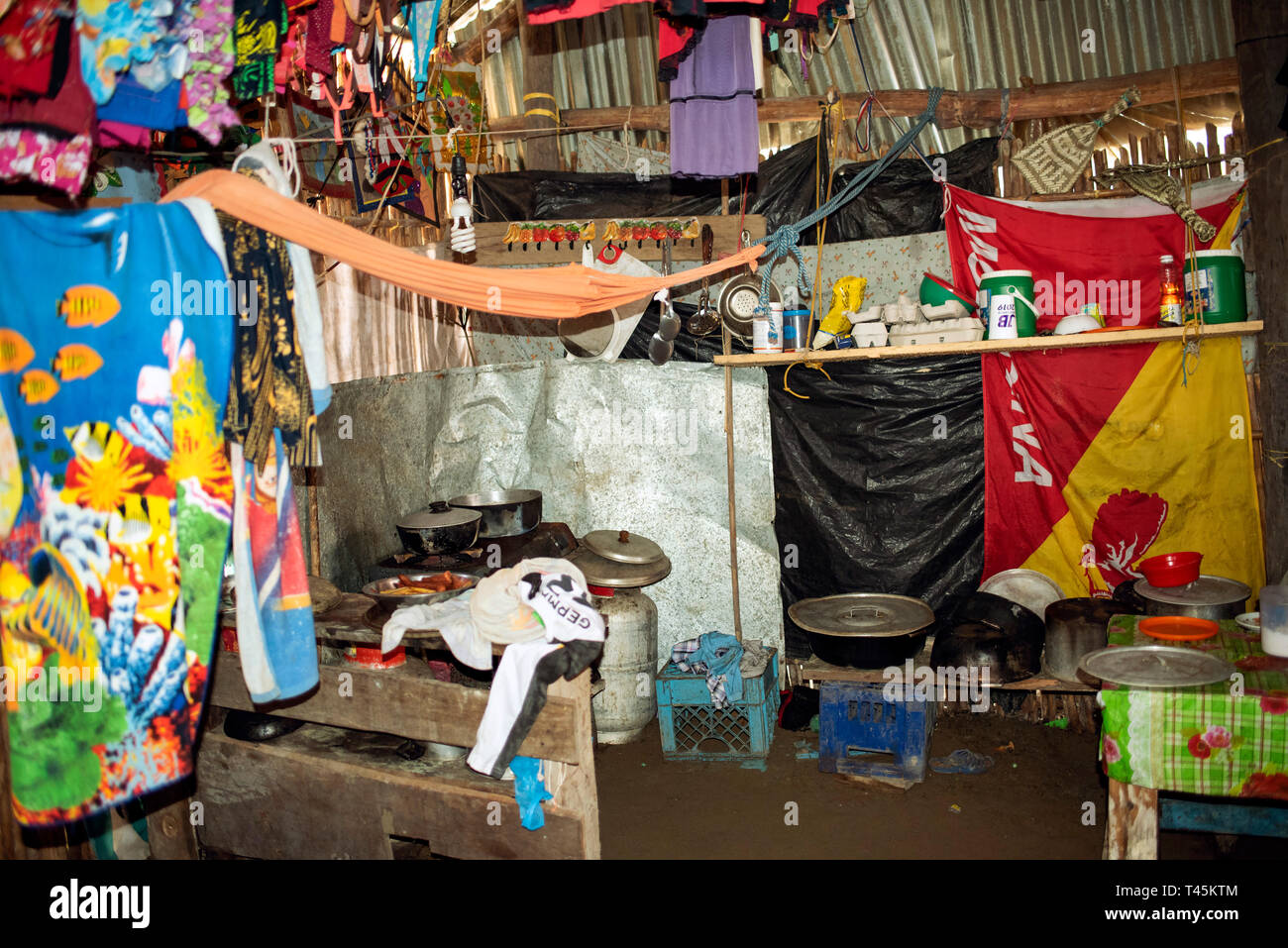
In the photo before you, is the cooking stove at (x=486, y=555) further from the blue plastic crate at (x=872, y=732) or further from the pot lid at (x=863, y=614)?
the blue plastic crate at (x=872, y=732)

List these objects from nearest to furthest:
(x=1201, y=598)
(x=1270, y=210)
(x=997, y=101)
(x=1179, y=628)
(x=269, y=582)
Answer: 1. (x=269, y=582)
2. (x=1179, y=628)
3. (x=1201, y=598)
4. (x=1270, y=210)
5. (x=997, y=101)

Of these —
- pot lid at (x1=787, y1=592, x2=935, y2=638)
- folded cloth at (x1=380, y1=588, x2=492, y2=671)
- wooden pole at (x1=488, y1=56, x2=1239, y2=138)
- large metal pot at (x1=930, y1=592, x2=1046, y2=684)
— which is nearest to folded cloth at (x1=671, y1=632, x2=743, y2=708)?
pot lid at (x1=787, y1=592, x2=935, y2=638)

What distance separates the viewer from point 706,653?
489cm

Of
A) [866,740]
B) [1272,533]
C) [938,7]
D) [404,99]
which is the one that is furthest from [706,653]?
[938,7]

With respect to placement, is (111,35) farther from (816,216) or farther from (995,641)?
(995,641)

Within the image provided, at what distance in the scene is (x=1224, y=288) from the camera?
4.30 metres

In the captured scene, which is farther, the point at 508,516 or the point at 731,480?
the point at 731,480

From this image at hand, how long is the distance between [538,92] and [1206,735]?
4.98 meters

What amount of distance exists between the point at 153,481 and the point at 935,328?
3.84 meters

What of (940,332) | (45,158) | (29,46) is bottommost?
(940,332)

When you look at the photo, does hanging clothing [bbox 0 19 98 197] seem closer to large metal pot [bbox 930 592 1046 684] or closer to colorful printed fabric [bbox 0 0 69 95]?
colorful printed fabric [bbox 0 0 69 95]

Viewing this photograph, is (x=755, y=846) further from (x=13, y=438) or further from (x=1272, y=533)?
(x=13, y=438)

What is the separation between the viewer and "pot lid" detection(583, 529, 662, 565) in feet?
16.0

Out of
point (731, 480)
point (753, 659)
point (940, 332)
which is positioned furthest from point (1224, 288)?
point (753, 659)
